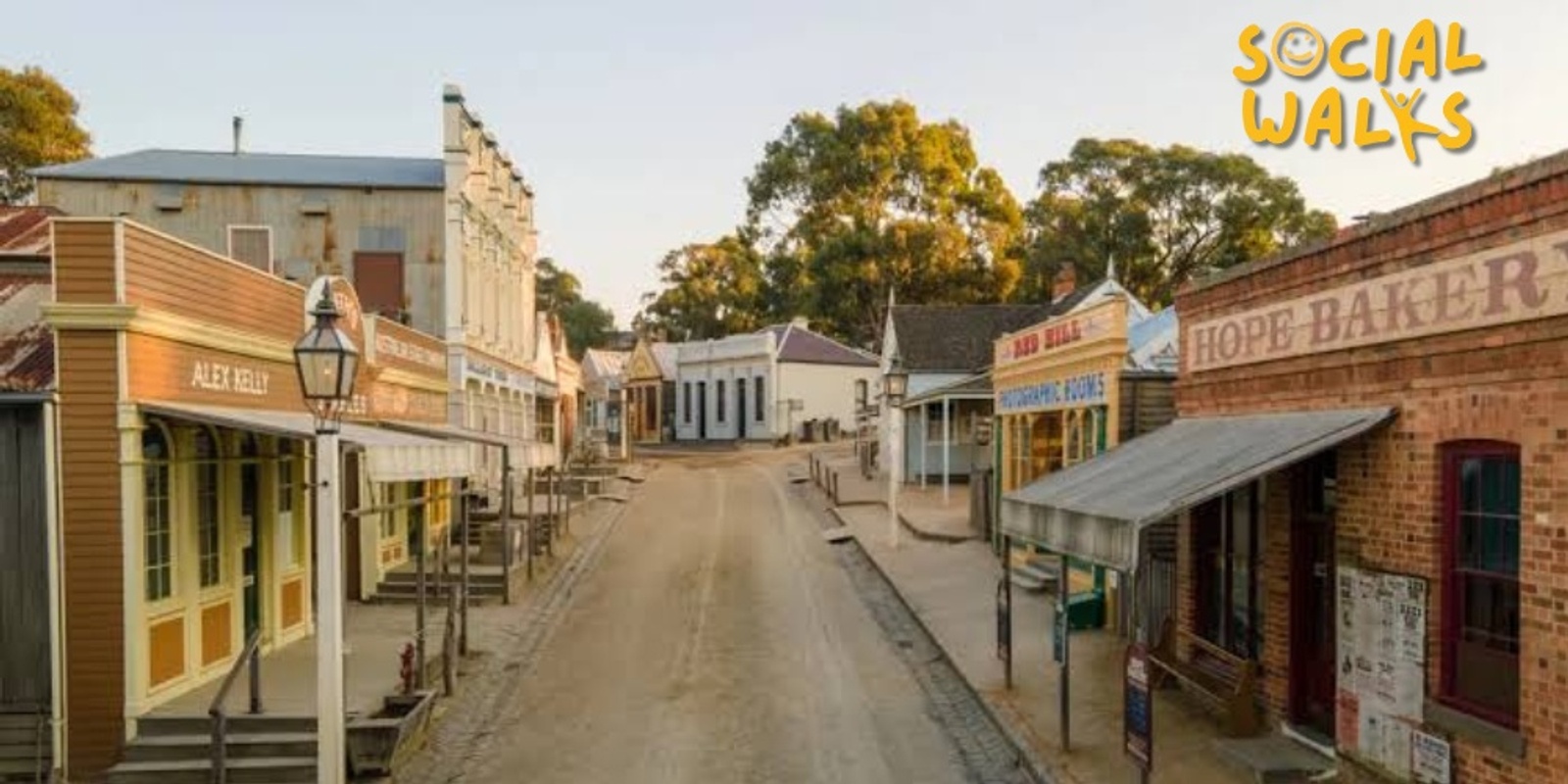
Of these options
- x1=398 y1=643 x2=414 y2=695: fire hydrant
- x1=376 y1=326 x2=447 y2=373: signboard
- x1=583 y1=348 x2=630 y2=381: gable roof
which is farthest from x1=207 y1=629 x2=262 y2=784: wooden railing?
x1=583 y1=348 x2=630 y2=381: gable roof

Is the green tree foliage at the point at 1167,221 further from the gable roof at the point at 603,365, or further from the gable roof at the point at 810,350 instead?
the gable roof at the point at 603,365

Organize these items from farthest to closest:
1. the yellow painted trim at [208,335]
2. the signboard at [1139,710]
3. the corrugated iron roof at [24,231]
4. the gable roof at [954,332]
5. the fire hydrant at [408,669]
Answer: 1. the gable roof at [954,332]
2. the corrugated iron roof at [24,231]
3. the fire hydrant at [408,669]
4. the yellow painted trim at [208,335]
5. the signboard at [1139,710]

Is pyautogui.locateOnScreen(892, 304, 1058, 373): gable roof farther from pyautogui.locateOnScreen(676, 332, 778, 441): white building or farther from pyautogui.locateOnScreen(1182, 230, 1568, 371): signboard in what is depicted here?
pyautogui.locateOnScreen(1182, 230, 1568, 371): signboard

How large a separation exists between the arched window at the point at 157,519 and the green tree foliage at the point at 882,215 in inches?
1683

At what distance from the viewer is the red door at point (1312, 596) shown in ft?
32.5

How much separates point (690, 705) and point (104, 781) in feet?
17.8

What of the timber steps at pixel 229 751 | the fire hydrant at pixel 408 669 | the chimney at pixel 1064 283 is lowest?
the timber steps at pixel 229 751

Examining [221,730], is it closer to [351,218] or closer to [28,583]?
[28,583]

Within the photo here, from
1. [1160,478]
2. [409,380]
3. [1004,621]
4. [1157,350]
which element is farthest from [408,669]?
[1157,350]

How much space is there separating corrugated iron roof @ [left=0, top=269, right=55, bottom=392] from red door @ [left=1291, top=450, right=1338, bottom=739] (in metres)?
10.9

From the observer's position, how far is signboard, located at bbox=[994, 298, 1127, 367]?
16.0 meters

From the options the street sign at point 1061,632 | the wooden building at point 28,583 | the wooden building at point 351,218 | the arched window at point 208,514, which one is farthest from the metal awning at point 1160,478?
the wooden building at point 351,218

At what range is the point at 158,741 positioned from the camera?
10203mm

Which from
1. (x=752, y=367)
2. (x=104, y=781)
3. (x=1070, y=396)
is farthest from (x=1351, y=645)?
(x=752, y=367)
